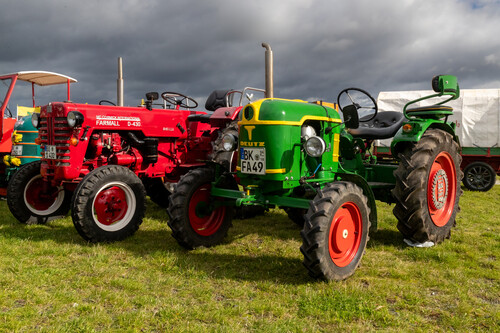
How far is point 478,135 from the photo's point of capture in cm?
1053

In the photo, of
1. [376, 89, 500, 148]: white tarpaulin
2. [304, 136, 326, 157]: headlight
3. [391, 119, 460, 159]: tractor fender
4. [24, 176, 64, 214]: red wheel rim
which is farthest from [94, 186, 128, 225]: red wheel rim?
[376, 89, 500, 148]: white tarpaulin

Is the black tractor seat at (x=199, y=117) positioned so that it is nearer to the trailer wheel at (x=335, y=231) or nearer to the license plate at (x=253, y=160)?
the license plate at (x=253, y=160)

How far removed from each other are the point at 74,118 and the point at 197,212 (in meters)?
1.97

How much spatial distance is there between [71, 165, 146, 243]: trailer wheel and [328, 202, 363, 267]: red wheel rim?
2.42m

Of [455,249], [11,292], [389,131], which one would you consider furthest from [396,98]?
[11,292]

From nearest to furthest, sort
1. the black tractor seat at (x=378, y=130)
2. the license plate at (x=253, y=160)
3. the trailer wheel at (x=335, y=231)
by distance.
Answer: the trailer wheel at (x=335, y=231) < the license plate at (x=253, y=160) < the black tractor seat at (x=378, y=130)

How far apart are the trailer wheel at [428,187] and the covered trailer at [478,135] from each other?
5.67 meters

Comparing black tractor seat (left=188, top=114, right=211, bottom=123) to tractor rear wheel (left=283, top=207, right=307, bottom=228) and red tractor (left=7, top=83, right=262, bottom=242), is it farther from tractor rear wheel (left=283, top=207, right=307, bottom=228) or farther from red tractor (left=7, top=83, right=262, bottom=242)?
tractor rear wheel (left=283, top=207, right=307, bottom=228)

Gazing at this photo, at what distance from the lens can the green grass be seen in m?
2.62

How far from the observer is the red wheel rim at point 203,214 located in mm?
4172

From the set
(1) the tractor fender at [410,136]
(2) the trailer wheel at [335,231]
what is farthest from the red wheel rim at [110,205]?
(1) the tractor fender at [410,136]

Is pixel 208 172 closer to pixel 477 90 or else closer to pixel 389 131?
pixel 389 131

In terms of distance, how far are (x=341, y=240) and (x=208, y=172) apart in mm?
1543

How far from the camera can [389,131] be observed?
5266 mm
